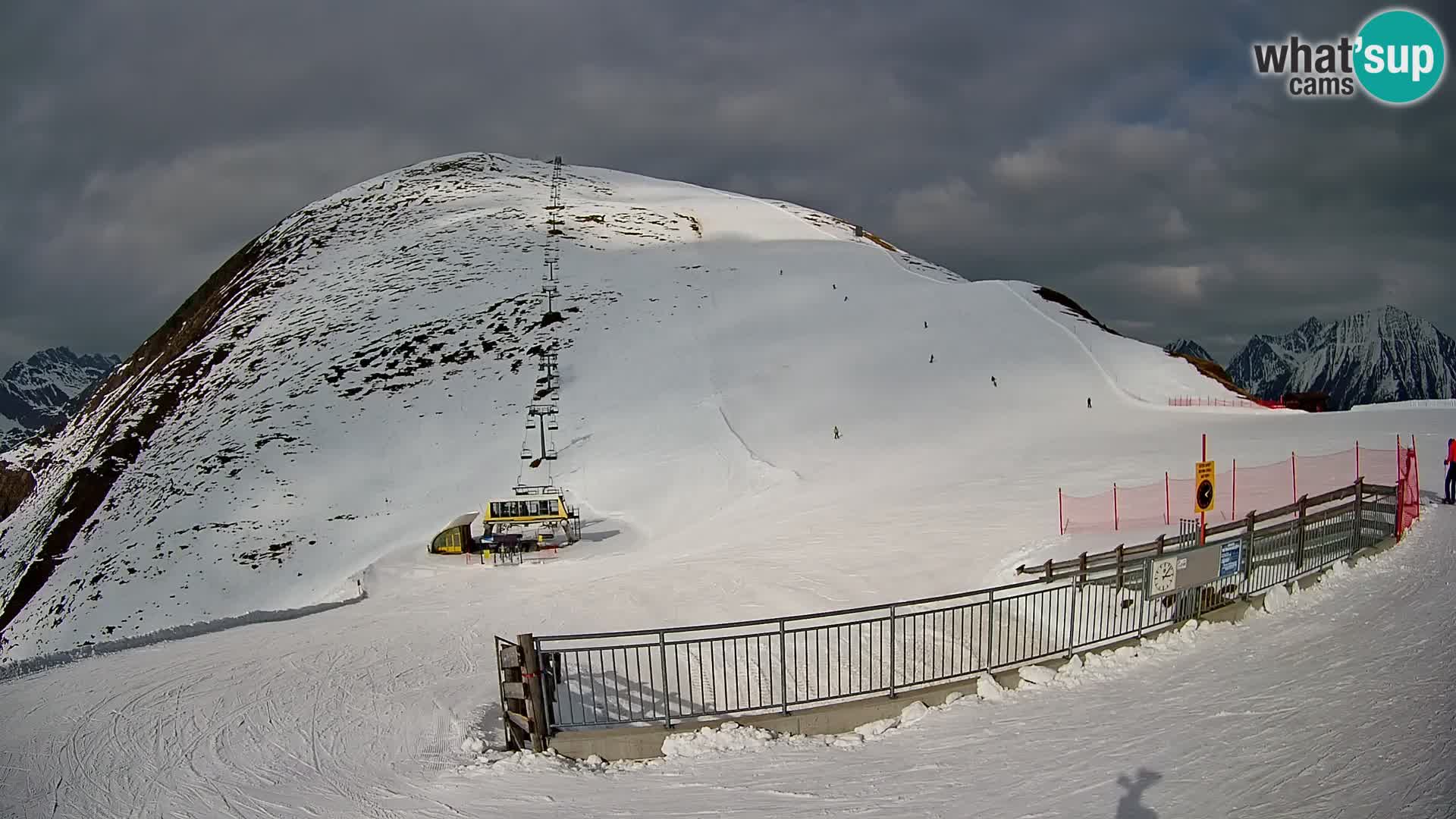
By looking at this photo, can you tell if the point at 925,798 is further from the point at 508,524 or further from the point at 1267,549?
the point at 508,524

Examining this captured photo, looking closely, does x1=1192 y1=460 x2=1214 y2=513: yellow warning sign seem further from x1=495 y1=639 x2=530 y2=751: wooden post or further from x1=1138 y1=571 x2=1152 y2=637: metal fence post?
x1=495 y1=639 x2=530 y2=751: wooden post

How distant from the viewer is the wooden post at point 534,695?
984cm

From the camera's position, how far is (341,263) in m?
65.8

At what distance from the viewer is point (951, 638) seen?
37.5ft

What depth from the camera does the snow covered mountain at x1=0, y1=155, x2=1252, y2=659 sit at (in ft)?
103

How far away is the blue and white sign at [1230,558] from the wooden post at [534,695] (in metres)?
9.53

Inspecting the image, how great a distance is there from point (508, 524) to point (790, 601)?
14692 millimetres

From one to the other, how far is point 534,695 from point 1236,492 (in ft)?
56.1

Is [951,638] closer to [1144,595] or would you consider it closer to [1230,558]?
[1144,595]

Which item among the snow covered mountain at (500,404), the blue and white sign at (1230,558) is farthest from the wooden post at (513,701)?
the blue and white sign at (1230,558)

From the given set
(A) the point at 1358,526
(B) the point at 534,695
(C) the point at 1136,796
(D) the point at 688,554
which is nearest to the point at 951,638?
(C) the point at 1136,796

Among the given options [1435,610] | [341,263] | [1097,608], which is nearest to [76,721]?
[1097,608]

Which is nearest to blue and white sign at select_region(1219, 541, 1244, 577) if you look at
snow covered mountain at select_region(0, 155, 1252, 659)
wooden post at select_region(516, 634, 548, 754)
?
snow covered mountain at select_region(0, 155, 1252, 659)

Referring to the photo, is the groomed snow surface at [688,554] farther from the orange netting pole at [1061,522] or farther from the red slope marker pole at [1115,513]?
the red slope marker pole at [1115,513]
